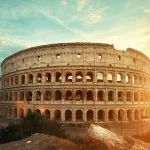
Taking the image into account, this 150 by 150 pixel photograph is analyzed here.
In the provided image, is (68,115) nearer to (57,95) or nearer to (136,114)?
(57,95)

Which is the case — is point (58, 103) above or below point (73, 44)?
below

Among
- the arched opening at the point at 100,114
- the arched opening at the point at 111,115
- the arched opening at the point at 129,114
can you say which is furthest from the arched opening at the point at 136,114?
the arched opening at the point at 100,114

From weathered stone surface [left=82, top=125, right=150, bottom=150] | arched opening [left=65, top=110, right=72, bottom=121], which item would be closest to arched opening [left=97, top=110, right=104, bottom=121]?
arched opening [left=65, top=110, right=72, bottom=121]

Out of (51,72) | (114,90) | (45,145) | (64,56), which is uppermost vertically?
(64,56)

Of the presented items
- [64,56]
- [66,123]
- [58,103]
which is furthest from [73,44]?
[66,123]

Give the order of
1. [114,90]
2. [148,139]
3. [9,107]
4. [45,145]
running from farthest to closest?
[9,107]
[114,90]
[148,139]
[45,145]

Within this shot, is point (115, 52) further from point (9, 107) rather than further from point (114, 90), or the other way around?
point (9, 107)

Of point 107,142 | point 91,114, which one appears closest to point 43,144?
point 107,142

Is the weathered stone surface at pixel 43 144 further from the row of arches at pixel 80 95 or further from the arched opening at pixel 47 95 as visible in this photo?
the arched opening at pixel 47 95
